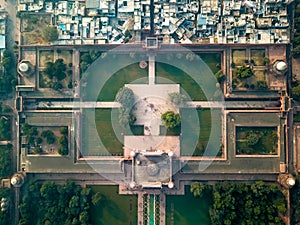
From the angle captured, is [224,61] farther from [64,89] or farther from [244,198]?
[64,89]

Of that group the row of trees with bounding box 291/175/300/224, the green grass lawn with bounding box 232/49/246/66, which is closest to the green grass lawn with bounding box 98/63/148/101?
the green grass lawn with bounding box 232/49/246/66

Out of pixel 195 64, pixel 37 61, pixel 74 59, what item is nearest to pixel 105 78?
pixel 74 59

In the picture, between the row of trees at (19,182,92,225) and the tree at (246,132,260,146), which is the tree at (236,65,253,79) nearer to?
the tree at (246,132,260,146)

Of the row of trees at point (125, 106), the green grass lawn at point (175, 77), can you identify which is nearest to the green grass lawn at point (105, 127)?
the row of trees at point (125, 106)

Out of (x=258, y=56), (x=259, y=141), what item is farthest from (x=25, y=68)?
(x=259, y=141)

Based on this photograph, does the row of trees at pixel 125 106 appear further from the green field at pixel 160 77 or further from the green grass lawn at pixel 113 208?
the green grass lawn at pixel 113 208

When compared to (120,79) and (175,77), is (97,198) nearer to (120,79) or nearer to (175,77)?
(120,79)

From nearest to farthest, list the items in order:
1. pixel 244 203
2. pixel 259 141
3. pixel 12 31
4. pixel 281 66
A: pixel 281 66
pixel 244 203
pixel 259 141
pixel 12 31
